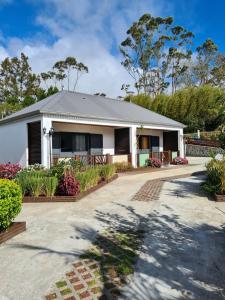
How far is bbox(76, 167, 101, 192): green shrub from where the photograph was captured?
9873 mm

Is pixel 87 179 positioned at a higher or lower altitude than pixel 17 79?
lower

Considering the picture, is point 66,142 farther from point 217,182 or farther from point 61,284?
point 61,284

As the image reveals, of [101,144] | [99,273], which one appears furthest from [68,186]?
[101,144]

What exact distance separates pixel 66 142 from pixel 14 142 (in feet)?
10.2

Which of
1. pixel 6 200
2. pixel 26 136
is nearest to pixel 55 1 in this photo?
pixel 26 136

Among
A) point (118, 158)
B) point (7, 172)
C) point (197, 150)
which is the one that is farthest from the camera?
point (197, 150)

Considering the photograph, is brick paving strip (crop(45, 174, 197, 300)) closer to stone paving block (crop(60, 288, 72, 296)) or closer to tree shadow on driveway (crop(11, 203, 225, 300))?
stone paving block (crop(60, 288, 72, 296))

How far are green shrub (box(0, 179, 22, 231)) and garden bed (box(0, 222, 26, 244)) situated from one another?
5.0 inches

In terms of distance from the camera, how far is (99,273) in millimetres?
3934

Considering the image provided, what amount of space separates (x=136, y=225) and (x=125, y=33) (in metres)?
40.0

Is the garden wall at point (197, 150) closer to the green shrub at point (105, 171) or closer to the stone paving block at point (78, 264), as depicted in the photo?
the green shrub at point (105, 171)

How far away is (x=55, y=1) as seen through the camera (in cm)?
1333

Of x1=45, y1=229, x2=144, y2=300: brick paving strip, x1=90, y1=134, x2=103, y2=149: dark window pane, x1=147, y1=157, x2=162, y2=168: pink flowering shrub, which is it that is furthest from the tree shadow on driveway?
x1=147, y1=157, x2=162, y2=168: pink flowering shrub

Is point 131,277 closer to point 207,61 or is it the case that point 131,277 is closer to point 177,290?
point 177,290
